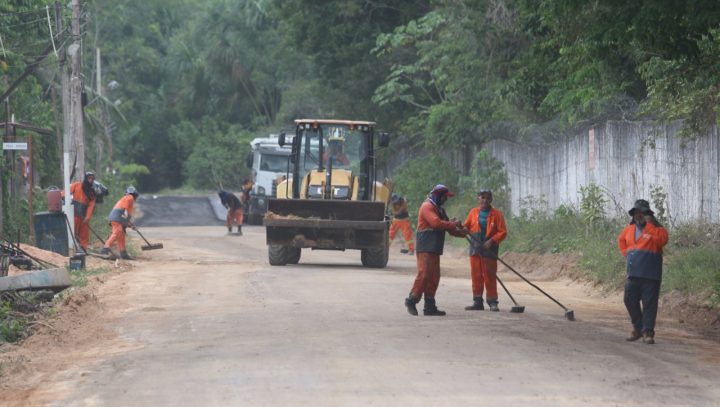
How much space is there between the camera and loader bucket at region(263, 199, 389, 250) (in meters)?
23.8

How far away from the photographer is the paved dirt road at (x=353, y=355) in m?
10.1

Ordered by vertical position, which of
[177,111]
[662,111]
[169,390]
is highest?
[177,111]

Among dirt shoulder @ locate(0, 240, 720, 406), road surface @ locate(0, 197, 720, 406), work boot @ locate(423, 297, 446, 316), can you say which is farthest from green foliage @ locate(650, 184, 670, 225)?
work boot @ locate(423, 297, 446, 316)

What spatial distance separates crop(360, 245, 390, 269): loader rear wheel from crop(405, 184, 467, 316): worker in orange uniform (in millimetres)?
8672

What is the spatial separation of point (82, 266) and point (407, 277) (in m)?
5.91

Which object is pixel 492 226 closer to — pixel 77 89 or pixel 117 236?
pixel 117 236

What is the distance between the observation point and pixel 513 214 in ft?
106

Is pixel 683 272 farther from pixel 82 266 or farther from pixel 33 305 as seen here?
pixel 82 266

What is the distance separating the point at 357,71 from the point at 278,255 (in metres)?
23.4

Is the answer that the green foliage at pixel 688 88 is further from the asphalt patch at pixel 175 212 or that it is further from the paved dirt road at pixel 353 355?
the asphalt patch at pixel 175 212

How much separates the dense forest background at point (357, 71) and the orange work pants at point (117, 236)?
396cm

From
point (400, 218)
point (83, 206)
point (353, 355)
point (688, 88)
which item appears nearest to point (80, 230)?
point (83, 206)

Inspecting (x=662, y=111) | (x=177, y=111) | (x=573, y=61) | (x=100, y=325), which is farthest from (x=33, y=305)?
(x=177, y=111)

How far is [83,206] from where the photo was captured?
26.9 m
